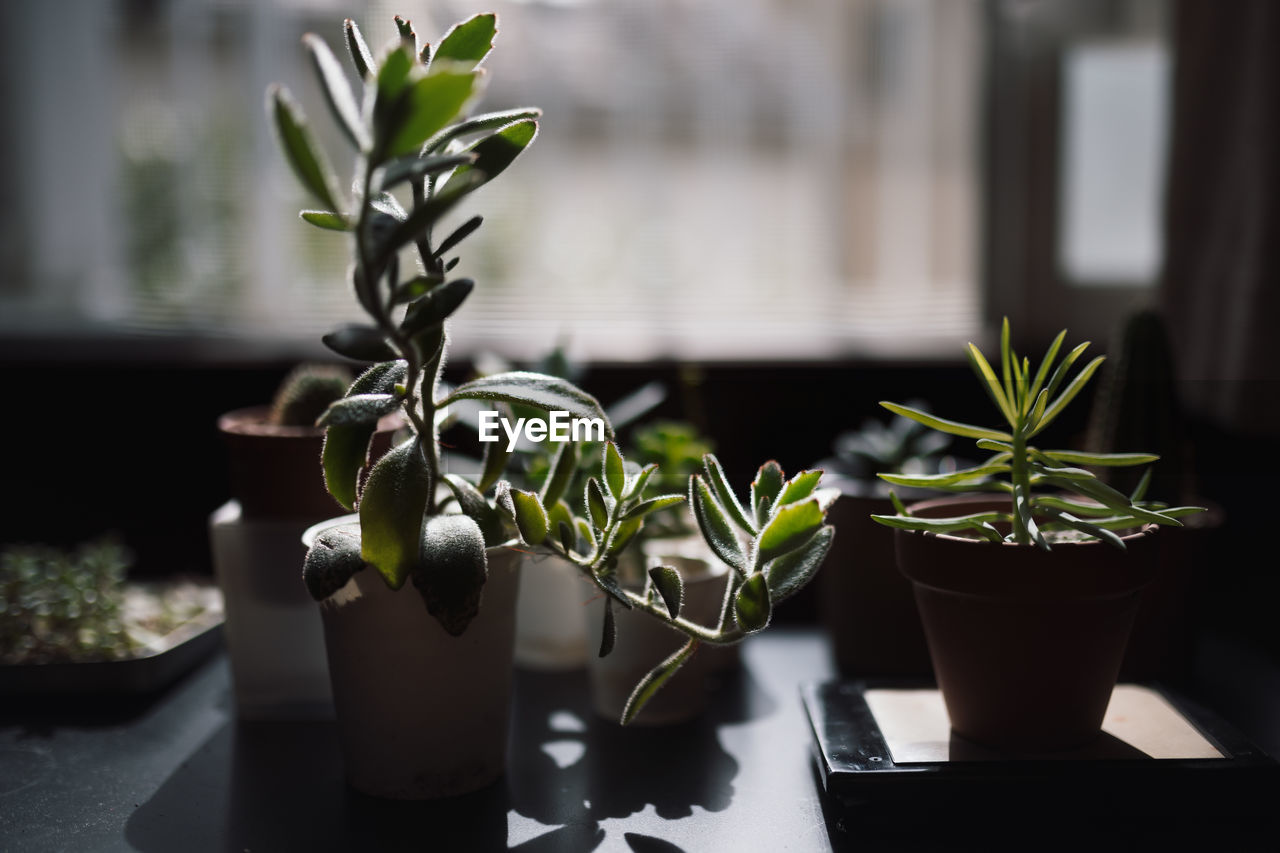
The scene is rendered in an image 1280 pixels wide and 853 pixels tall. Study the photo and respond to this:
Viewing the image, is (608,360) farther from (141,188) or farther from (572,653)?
(141,188)

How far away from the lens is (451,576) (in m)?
0.54

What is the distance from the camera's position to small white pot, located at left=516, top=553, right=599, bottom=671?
0.84 m

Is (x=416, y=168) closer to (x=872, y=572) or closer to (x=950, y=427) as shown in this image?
(x=950, y=427)

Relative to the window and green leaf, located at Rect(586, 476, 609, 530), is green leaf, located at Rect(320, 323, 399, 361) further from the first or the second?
the window

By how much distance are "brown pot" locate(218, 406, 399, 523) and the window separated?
1.94ft

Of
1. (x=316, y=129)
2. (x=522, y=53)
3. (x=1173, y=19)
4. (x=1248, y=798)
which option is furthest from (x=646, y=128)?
(x=1248, y=798)

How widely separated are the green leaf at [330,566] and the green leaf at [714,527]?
19cm

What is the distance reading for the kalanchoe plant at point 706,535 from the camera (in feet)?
1.87

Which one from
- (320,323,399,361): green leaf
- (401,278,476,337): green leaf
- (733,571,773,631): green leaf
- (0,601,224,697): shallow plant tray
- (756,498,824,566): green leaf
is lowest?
(0,601,224,697): shallow plant tray

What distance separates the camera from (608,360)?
1.27 meters

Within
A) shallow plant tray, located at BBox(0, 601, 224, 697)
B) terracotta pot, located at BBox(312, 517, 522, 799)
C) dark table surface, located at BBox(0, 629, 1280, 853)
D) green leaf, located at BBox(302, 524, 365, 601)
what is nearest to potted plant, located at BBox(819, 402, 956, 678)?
dark table surface, located at BBox(0, 629, 1280, 853)

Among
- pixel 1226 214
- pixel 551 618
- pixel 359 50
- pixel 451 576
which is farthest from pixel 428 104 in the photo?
pixel 1226 214

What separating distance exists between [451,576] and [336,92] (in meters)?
0.25

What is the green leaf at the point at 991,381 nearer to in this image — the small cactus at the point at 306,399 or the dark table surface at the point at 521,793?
the dark table surface at the point at 521,793
